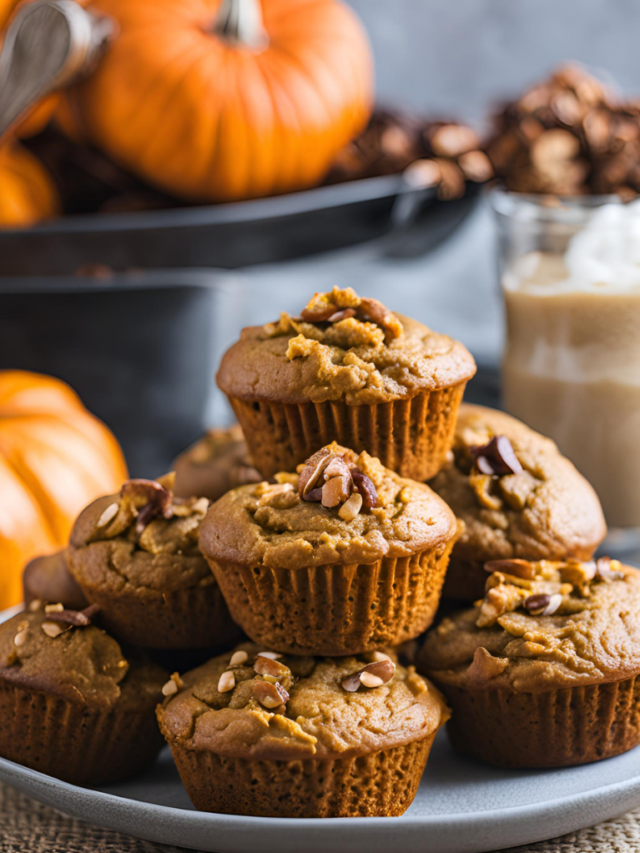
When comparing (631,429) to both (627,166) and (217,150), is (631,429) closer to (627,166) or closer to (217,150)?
(627,166)

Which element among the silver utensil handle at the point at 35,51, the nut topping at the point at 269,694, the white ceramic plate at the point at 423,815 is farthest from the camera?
the silver utensil handle at the point at 35,51

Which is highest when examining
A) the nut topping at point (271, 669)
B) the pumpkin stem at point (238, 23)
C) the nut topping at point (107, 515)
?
the pumpkin stem at point (238, 23)

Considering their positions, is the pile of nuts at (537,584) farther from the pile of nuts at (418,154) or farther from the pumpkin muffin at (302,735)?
the pile of nuts at (418,154)

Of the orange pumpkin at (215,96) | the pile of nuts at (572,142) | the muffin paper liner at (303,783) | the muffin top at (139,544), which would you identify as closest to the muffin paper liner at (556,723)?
the muffin paper liner at (303,783)

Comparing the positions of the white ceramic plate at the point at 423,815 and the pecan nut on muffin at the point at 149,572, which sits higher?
the pecan nut on muffin at the point at 149,572

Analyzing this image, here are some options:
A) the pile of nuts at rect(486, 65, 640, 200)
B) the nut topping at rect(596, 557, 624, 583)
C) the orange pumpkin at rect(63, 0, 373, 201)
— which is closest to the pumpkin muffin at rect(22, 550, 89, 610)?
the nut topping at rect(596, 557, 624, 583)

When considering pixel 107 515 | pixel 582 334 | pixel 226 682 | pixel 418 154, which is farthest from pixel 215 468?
pixel 418 154

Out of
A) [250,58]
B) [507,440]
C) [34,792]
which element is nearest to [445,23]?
[250,58]
